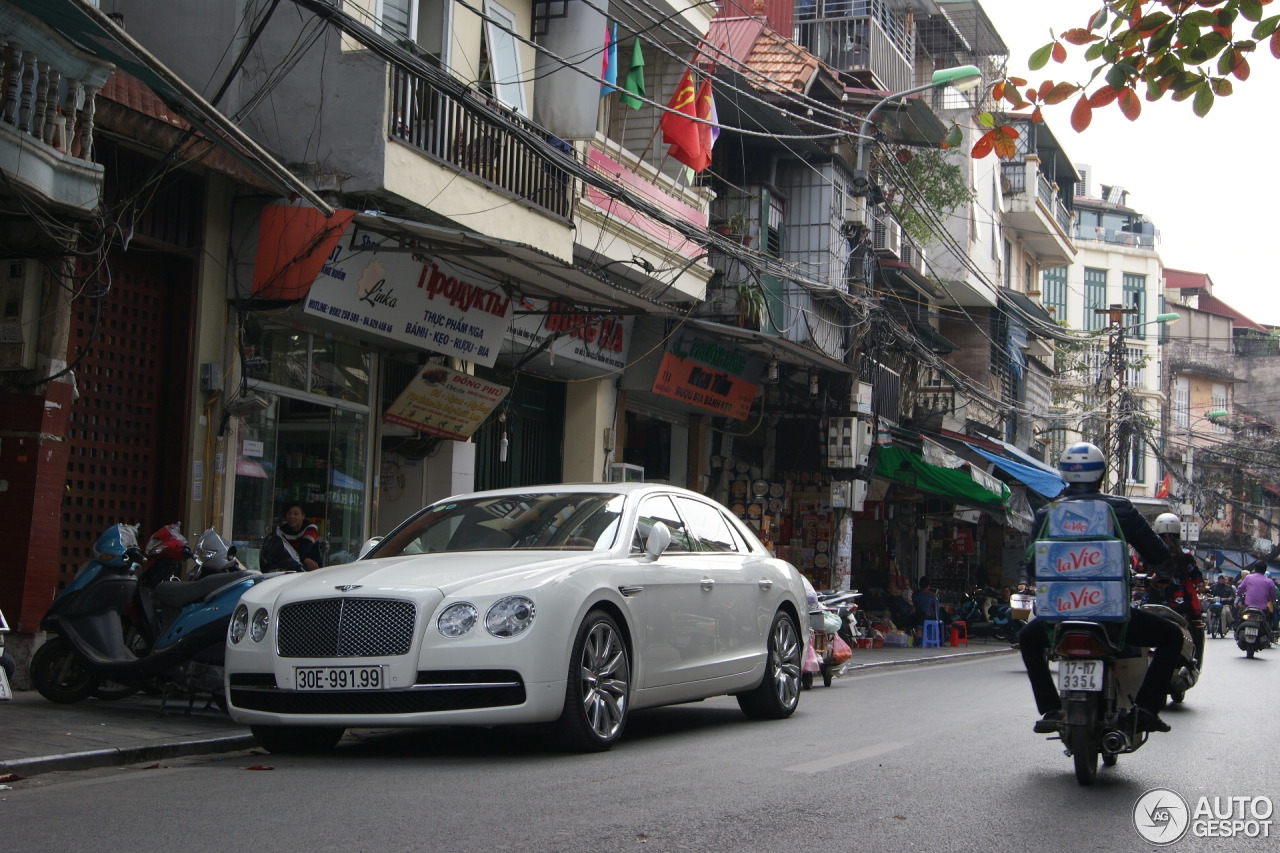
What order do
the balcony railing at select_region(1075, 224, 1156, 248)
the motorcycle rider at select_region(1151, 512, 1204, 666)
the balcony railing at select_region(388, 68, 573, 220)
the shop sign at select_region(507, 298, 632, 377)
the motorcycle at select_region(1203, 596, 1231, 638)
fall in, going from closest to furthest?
the motorcycle rider at select_region(1151, 512, 1204, 666) → the balcony railing at select_region(388, 68, 573, 220) → the shop sign at select_region(507, 298, 632, 377) → the motorcycle at select_region(1203, 596, 1231, 638) → the balcony railing at select_region(1075, 224, 1156, 248)

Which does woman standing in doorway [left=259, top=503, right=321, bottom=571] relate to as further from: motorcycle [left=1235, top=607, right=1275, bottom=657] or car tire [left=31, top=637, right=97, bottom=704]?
motorcycle [left=1235, top=607, right=1275, bottom=657]

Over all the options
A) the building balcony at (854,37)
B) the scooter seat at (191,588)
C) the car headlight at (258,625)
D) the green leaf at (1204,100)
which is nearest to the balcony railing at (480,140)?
the scooter seat at (191,588)

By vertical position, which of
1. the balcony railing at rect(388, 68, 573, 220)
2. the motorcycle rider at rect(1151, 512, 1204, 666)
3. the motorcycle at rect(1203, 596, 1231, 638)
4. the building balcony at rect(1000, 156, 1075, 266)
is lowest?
the motorcycle at rect(1203, 596, 1231, 638)

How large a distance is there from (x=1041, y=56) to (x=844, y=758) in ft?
12.4

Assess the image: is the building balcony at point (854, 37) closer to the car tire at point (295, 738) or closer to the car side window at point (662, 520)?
the car side window at point (662, 520)

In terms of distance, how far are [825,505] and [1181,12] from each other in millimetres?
19137

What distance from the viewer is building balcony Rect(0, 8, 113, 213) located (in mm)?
9305

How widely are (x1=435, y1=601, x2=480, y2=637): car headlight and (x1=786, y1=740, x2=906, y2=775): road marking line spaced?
179 centimetres

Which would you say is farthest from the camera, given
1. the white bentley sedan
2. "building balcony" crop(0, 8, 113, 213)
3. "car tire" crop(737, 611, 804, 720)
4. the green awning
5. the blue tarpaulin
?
the blue tarpaulin

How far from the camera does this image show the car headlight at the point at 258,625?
7535mm

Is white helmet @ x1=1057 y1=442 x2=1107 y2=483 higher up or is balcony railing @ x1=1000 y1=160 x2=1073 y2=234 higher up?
balcony railing @ x1=1000 y1=160 x2=1073 y2=234

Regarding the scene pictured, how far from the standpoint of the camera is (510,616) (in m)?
7.13

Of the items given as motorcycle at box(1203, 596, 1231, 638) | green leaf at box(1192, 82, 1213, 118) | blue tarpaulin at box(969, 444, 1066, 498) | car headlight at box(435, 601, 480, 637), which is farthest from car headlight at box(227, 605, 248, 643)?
motorcycle at box(1203, 596, 1231, 638)

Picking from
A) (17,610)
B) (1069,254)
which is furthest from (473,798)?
(1069,254)
